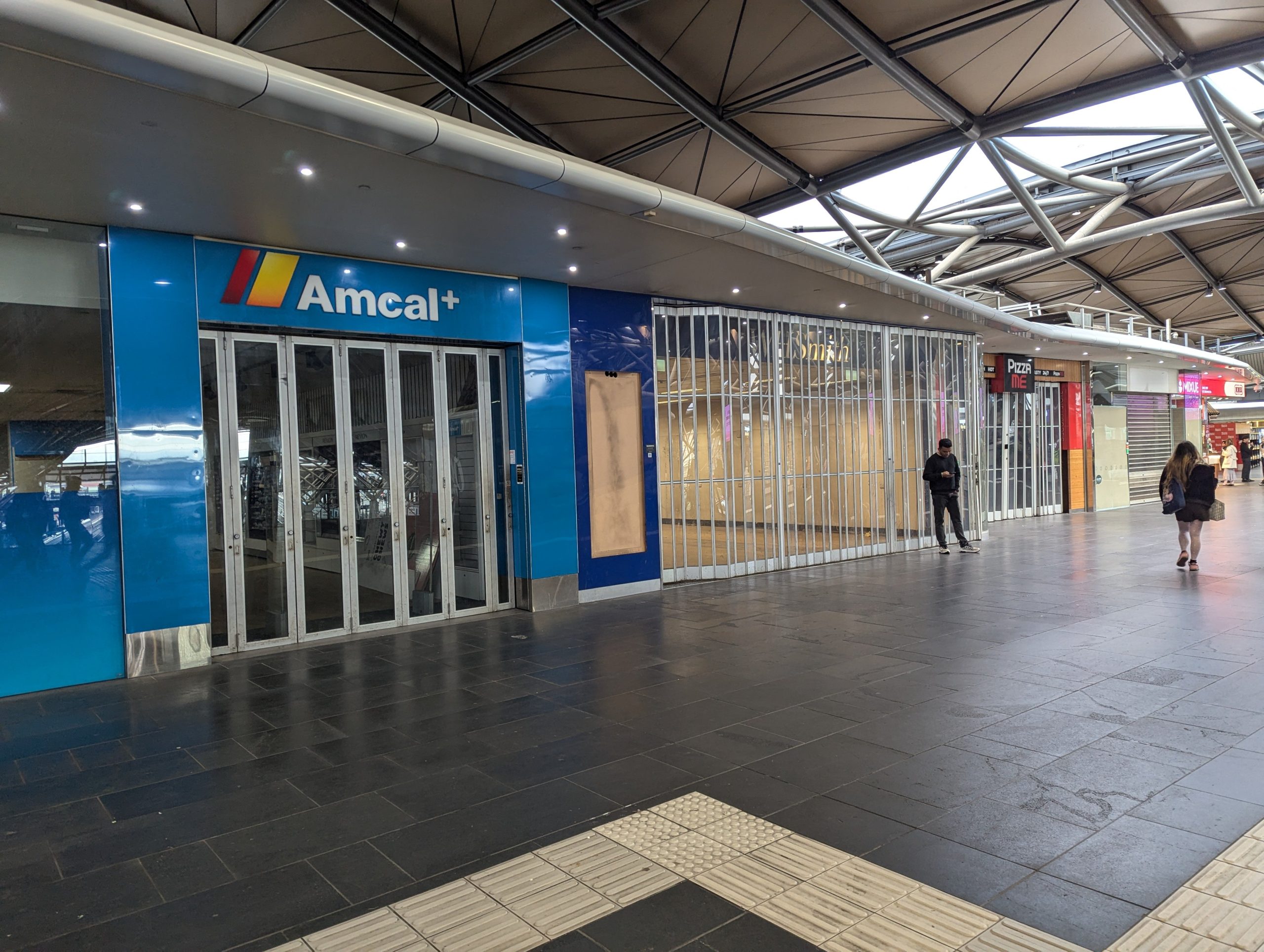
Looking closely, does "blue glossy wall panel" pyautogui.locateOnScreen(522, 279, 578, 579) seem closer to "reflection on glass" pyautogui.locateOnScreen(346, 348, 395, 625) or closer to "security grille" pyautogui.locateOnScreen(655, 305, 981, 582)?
"reflection on glass" pyautogui.locateOnScreen(346, 348, 395, 625)

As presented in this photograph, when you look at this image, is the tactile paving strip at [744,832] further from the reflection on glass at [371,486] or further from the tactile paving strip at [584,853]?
the reflection on glass at [371,486]

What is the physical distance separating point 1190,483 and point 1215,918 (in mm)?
9297

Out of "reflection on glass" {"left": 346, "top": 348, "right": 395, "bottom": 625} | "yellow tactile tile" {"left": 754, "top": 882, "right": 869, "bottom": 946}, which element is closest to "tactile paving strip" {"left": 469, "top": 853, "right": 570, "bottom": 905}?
"yellow tactile tile" {"left": 754, "top": 882, "right": 869, "bottom": 946}

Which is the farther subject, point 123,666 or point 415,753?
point 123,666

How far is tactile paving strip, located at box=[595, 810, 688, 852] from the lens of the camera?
3.58 metres

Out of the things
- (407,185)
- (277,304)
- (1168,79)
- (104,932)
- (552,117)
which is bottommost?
(104,932)

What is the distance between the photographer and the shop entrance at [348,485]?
7.66 meters

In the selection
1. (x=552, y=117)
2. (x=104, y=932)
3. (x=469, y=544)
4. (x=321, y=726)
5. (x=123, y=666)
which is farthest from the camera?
(x=552, y=117)

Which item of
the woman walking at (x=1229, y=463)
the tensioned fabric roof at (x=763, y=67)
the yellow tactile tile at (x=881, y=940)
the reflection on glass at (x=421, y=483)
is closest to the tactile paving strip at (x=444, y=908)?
the yellow tactile tile at (x=881, y=940)

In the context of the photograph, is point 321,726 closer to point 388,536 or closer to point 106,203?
point 388,536

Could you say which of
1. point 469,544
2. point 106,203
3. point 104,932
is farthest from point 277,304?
point 104,932

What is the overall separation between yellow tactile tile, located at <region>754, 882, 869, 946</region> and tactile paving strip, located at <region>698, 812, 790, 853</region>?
401mm

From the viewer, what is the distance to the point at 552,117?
1366 cm

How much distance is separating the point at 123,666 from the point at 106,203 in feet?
12.5
